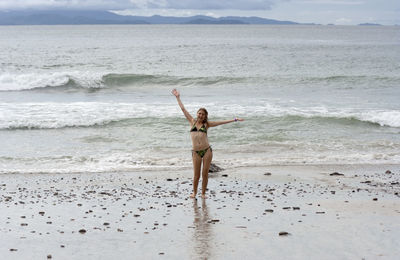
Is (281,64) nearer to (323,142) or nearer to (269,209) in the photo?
(323,142)

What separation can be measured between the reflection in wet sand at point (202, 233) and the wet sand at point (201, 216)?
1 cm

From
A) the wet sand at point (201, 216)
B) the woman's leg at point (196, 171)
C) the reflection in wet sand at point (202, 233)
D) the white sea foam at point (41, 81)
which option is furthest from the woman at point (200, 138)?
the white sea foam at point (41, 81)

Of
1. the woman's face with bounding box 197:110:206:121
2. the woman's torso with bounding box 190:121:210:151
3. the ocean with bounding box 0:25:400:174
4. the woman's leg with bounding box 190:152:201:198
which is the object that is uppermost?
the woman's face with bounding box 197:110:206:121

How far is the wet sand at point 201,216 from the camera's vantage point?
675cm

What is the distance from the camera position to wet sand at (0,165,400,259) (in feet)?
22.1

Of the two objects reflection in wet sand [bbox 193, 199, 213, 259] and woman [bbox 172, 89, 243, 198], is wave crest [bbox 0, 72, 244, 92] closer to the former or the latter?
woman [bbox 172, 89, 243, 198]

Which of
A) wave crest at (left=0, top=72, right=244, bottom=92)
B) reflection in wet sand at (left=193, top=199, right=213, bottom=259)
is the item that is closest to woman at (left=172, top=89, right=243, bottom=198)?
reflection in wet sand at (left=193, top=199, right=213, bottom=259)

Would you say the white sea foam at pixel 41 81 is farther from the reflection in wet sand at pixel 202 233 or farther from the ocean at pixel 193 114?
the reflection in wet sand at pixel 202 233

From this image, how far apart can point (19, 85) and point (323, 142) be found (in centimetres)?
2196

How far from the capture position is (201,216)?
834cm

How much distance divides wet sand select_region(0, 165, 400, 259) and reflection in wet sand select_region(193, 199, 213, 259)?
14 mm

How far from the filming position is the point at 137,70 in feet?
137

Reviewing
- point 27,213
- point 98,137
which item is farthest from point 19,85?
point 27,213

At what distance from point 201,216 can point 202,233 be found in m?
0.89
